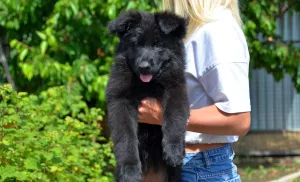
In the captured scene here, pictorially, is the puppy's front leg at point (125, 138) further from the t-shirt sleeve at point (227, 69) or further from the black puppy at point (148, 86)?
the t-shirt sleeve at point (227, 69)

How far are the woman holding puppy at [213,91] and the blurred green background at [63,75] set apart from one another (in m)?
1.37

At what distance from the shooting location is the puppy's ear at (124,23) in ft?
10.4

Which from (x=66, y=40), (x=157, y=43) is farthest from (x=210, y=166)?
(x=66, y=40)

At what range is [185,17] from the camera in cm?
328

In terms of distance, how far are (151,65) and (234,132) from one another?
496 millimetres

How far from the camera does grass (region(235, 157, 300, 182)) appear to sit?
30.3 feet

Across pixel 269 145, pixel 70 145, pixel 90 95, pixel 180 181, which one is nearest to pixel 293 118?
pixel 269 145

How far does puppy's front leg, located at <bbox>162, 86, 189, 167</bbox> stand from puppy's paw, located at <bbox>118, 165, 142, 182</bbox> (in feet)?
0.46

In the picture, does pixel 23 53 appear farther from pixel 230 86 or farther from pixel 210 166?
pixel 230 86

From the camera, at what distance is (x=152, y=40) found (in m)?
3.17

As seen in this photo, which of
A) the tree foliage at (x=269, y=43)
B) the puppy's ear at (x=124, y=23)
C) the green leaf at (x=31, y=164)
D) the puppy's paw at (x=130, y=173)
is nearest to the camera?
the puppy's paw at (x=130, y=173)

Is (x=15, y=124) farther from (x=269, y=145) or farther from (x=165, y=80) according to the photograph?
(x=269, y=145)

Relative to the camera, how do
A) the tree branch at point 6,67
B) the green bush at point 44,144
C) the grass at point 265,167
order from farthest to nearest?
the grass at point 265,167, the tree branch at point 6,67, the green bush at point 44,144

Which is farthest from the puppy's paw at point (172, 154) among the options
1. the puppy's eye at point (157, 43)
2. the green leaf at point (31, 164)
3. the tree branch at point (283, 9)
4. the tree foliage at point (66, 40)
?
the tree branch at point (283, 9)
